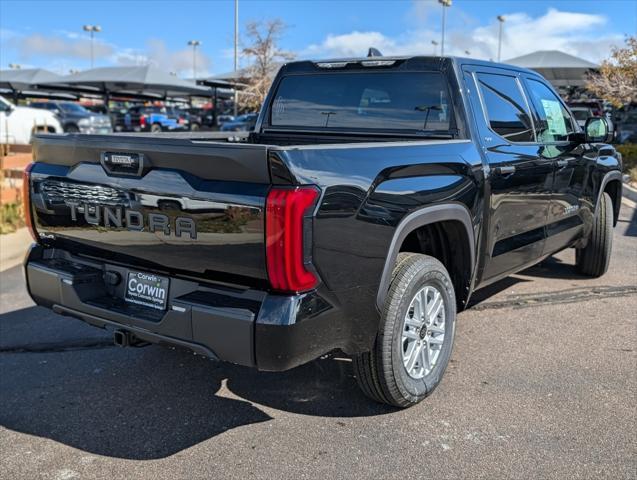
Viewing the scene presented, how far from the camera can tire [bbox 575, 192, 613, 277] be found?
5.84 metres

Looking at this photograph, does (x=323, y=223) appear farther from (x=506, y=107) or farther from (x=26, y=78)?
(x=26, y=78)

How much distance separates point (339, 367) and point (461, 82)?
1946 millimetres

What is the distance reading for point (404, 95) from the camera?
4230 mm

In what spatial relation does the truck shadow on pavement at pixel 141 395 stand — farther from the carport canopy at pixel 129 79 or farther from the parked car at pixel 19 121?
the carport canopy at pixel 129 79

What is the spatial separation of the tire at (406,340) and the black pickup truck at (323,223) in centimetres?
1

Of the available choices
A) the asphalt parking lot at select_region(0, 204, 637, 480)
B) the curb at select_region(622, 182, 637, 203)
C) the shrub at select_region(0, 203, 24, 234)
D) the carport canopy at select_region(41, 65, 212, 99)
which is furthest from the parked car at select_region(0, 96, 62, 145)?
the asphalt parking lot at select_region(0, 204, 637, 480)

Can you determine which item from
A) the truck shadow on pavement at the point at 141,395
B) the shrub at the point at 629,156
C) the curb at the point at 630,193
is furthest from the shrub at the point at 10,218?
the shrub at the point at 629,156

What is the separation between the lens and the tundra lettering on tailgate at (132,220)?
279cm

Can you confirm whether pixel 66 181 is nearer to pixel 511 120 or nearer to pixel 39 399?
pixel 39 399

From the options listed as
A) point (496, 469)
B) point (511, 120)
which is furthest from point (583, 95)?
point (496, 469)

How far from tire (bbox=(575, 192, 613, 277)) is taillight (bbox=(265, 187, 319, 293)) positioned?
4.05m

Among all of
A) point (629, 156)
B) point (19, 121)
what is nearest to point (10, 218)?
point (19, 121)

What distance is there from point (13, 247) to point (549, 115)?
6.00 m

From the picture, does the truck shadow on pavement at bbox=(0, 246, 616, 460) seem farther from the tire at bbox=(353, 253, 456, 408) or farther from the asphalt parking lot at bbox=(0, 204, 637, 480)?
the tire at bbox=(353, 253, 456, 408)
